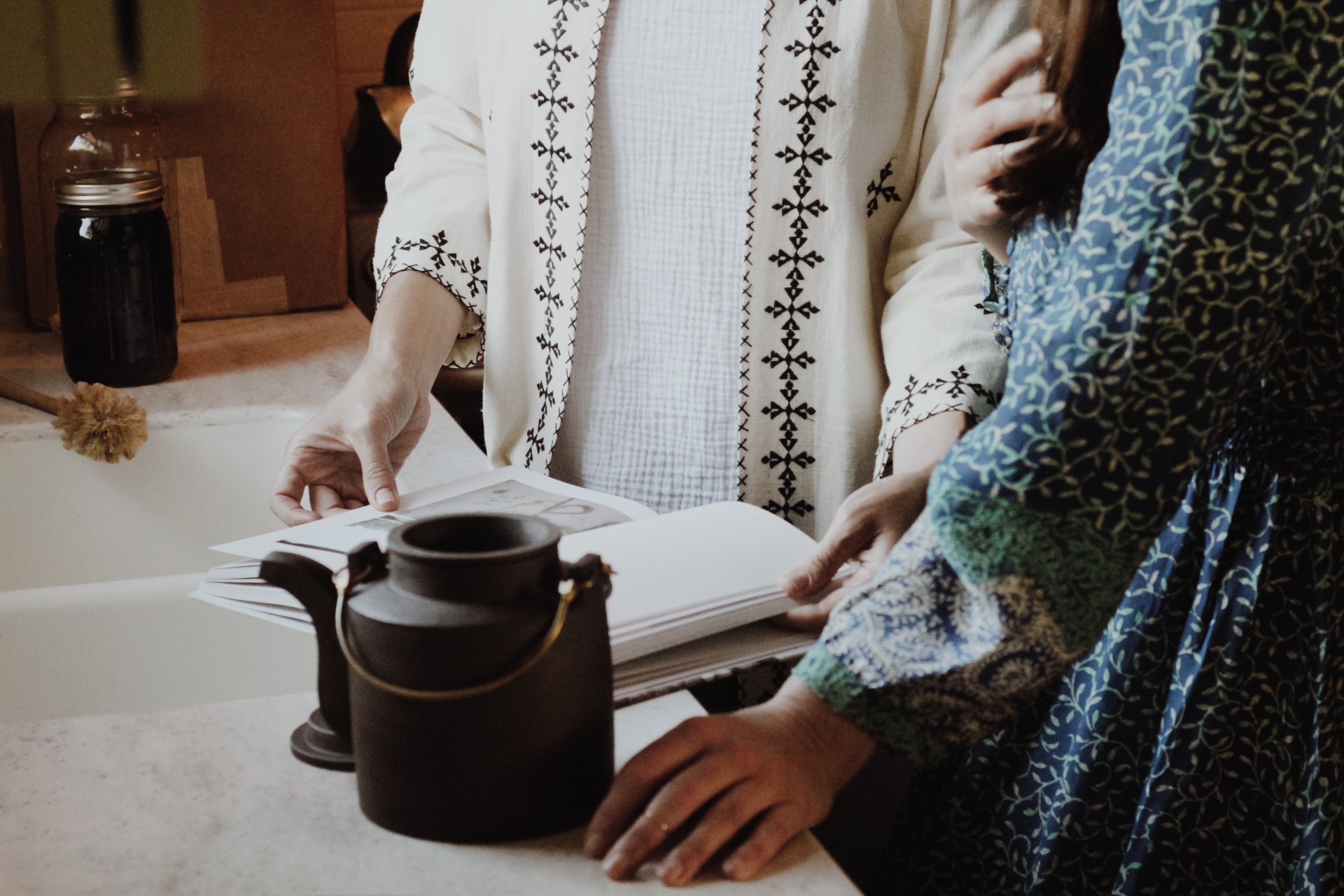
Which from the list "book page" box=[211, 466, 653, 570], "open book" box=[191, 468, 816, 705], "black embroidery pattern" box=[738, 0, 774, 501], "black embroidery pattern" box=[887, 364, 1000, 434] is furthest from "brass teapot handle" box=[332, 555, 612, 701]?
"black embroidery pattern" box=[738, 0, 774, 501]

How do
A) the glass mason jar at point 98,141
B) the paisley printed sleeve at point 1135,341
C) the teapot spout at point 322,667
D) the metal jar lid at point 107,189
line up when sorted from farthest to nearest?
1. the glass mason jar at point 98,141
2. the metal jar lid at point 107,189
3. the teapot spout at point 322,667
4. the paisley printed sleeve at point 1135,341

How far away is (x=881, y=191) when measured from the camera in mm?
1122

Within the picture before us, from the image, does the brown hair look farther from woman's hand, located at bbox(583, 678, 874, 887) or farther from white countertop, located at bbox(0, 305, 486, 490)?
white countertop, located at bbox(0, 305, 486, 490)

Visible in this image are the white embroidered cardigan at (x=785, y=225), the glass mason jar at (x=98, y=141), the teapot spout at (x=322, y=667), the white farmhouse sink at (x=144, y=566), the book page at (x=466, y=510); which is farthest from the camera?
the glass mason jar at (x=98, y=141)

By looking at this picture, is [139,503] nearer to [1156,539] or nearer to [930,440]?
[930,440]

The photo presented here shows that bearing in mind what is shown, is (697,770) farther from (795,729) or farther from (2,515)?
(2,515)

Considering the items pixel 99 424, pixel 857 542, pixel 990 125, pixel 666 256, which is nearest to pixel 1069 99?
pixel 990 125

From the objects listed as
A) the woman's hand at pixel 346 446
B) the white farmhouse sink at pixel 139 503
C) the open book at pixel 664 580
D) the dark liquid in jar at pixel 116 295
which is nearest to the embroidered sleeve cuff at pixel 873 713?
the open book at pixel 664 580

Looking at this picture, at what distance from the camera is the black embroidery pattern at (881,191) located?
1.12 m

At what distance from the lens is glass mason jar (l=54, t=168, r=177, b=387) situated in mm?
1483

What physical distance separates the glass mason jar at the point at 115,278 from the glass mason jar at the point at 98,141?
0.11m

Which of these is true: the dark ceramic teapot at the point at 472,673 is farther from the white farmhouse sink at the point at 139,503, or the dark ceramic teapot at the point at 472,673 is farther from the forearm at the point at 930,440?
the white farmhouse sink at the point at 139,503

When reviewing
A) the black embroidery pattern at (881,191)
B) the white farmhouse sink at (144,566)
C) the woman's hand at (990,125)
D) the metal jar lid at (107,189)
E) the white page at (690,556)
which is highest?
the woman's hand at (990,125)

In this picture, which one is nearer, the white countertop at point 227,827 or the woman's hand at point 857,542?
the white countertop at point 227,827
